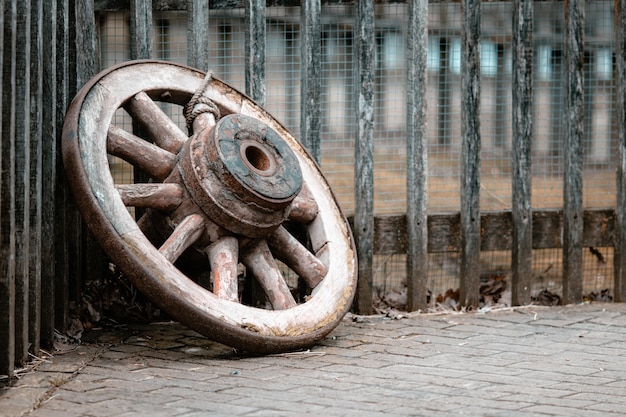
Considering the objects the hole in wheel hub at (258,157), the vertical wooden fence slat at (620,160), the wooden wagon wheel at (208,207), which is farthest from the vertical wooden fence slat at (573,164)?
the hole in wheel hub at (258,157)

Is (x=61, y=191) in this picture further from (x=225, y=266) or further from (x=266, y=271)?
(x=266, y=271)

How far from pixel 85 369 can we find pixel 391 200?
129 inches

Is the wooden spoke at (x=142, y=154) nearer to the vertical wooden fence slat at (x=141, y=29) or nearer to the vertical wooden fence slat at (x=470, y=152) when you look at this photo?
the vertical wooden fence slat at (x=141, y=29)

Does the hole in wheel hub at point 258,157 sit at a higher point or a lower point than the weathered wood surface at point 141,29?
lower

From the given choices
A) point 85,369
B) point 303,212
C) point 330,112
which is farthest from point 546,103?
point 85,369

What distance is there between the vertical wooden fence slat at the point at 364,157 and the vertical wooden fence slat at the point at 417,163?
22 cm

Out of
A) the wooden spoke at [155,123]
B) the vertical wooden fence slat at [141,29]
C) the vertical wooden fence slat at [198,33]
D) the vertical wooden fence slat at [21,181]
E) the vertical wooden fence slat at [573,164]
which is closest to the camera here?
the vertical wooden fence slat at [21,181]

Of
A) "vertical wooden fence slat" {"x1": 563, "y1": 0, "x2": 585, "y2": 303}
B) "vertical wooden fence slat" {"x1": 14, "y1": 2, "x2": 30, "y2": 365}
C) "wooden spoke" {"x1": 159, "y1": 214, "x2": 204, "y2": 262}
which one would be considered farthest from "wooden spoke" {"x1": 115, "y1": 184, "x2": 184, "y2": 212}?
"vertical wooden fence slat" {"x1": 563, "y1": 0, "x2": 585, "y2": 303}

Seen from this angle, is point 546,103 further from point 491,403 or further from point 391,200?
point 491,403

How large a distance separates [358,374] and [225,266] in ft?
2.67

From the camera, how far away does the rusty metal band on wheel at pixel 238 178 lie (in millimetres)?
Result: 4262

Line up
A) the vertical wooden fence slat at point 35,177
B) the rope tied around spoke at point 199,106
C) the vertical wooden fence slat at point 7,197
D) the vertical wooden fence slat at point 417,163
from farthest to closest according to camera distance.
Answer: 1. the vertical wooden fence slat at point 417,163
2. the rope tied around spoke at point 199,106
3. the vertical wooden fence slat at point 35,177
4. the vertical wooden fence slat at point 7,197

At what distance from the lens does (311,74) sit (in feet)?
16.9

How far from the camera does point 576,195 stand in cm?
559
